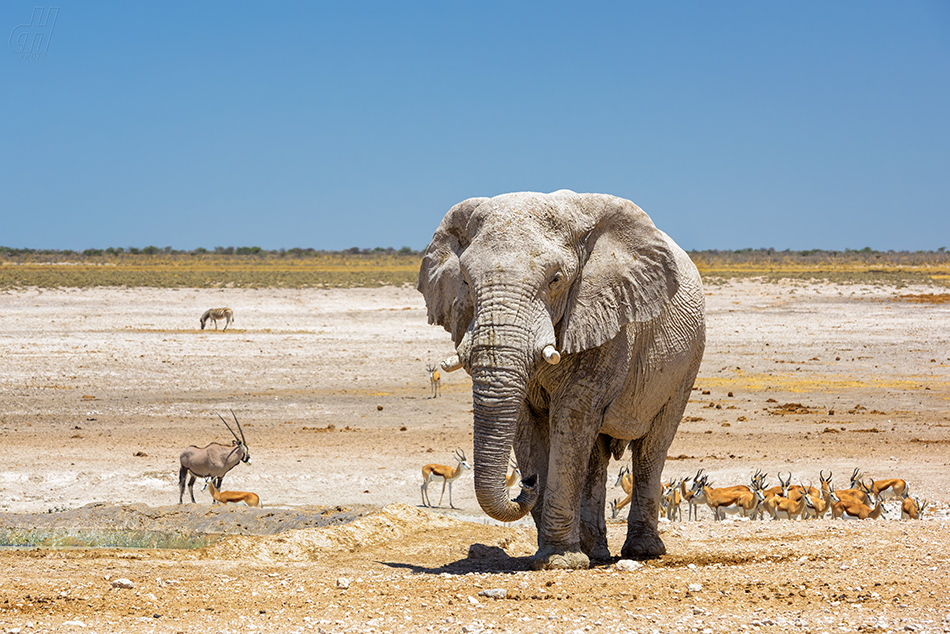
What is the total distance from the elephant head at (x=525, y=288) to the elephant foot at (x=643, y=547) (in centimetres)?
178

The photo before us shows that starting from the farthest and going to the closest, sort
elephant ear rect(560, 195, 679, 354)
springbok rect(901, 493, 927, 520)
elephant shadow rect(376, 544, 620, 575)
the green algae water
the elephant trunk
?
1. springbok rect(901, 493, 927, 520)
2. the green algae water
3. elephant shadow rect(376, 544, 620, 575)
4. elephant ear rect(560, 195, 679, 354)
5. the elephant trunk

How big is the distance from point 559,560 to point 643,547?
1439mm

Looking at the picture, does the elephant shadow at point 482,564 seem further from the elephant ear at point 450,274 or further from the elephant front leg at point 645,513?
the elephant ear at point 450,274

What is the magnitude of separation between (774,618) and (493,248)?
2.90 m

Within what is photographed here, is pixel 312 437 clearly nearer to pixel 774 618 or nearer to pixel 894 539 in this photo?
pixel 894 539

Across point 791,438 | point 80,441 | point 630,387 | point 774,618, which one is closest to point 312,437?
point 80,441

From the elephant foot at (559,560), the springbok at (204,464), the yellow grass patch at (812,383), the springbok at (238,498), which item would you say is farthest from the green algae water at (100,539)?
the yellow grass patch at (812,383)

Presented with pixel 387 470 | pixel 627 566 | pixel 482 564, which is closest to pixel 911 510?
pixel 627 566

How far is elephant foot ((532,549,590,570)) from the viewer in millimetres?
7668

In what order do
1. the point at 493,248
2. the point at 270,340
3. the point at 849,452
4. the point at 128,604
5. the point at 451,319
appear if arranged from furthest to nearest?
the point at 270,340 → the point at 849,452 → the point at 451,319 → the point at 493,248 → the point at 128,604

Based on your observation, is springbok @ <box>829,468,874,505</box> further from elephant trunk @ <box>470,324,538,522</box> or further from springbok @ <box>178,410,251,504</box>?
elephant trunk @ <box>470,324,538,522</box>

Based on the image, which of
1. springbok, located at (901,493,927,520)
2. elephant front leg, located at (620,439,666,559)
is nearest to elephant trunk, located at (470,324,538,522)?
elephant front leg, located at (620,439,666,559)

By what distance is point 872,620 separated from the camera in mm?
5699

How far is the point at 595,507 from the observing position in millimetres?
8508
